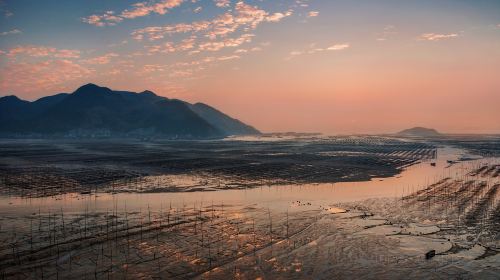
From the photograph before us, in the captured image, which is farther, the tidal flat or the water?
the water

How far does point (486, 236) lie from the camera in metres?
26.3

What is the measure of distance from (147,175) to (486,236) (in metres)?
47.6

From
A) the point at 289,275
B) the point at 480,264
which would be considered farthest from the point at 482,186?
the point at 289,275

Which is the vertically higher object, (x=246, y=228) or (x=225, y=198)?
(x=246, y=228)

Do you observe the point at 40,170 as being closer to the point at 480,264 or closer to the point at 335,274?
the point at 335,274

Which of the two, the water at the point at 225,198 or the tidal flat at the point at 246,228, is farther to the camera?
the water at the point at 225,198

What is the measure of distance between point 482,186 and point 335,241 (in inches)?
1328

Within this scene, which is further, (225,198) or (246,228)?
(225,198)

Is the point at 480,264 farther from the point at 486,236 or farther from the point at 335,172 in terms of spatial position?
the point at 335,172

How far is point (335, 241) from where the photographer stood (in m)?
25.8

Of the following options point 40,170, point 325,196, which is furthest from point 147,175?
point 325,196

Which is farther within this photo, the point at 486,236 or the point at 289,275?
the point at 486,236

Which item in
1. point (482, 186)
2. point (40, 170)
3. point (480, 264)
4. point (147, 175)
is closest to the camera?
point (480, 264)

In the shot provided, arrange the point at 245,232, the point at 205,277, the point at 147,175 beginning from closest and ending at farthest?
1. the point at 205,277
2. the point at 245,232
3. the point at 147,175
